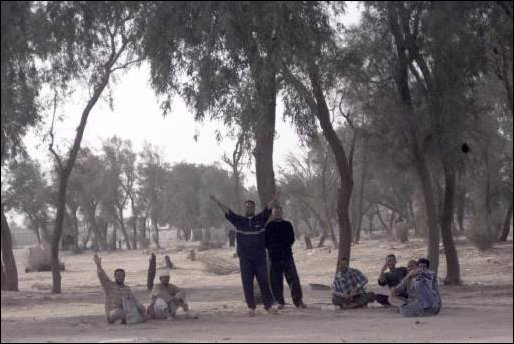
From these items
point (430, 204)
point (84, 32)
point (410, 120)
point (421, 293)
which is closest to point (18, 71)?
point (84, 32)

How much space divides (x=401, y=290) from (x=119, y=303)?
484cm

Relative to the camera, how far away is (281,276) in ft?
51.3

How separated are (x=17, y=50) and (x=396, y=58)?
350 inches

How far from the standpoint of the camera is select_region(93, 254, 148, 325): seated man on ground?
45.0 ft

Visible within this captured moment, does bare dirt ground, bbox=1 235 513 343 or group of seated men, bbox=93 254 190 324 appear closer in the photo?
bare dirt ground, bbox=1 235 513 343

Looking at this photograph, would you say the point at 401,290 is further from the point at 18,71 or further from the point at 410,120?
the point at 18,71

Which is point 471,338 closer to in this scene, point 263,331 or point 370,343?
point 370,343

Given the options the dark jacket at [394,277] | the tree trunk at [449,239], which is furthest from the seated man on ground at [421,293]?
the tree trunk at [449,239]

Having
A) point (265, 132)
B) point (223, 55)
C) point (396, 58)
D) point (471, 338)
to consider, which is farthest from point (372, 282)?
point (471, 338)

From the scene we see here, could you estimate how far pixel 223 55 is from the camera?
1506cm

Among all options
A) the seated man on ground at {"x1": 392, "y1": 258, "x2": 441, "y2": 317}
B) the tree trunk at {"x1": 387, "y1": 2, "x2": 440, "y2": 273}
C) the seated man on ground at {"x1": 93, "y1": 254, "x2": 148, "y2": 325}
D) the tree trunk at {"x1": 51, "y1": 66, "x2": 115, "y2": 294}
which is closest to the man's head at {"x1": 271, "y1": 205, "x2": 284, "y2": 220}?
the seated man on ground at {"x1": 392, "y1": 258, "x2": 441, "y2": 317}

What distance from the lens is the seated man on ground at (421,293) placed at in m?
13.8

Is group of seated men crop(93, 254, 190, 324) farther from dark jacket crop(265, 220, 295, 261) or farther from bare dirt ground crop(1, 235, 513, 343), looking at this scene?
dark jacket crop(265, 220, 295, 261)

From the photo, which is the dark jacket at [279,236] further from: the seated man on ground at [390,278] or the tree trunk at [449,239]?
the tree trunk at [449,239]
